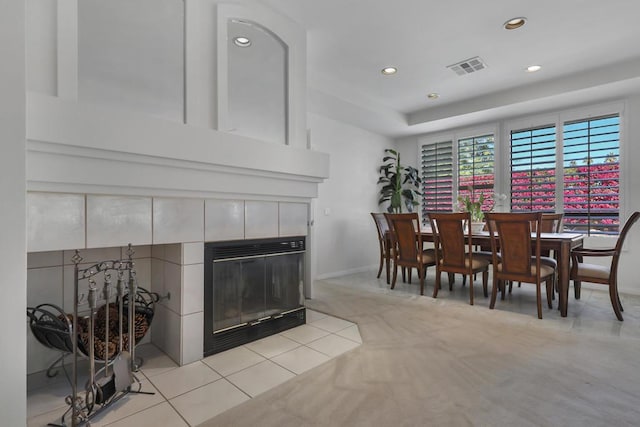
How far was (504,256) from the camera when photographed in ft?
10.4

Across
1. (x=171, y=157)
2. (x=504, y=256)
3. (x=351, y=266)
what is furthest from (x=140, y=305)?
(x=351, y=266)

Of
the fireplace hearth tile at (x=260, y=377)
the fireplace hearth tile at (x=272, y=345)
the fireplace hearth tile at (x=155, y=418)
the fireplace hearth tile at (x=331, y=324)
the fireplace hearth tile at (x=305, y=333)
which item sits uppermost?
the fireplace hearth tile at (x=155, y=418)

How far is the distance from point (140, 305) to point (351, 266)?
362 centimetres

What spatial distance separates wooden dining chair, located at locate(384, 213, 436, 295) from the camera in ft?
12.6

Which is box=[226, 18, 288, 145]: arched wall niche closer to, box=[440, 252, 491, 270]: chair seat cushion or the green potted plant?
box=[440, 252, 491, 270]: chair seat cushion

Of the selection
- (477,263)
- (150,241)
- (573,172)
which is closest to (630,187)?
(573,172)

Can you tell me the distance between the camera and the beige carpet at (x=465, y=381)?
1.52 meters

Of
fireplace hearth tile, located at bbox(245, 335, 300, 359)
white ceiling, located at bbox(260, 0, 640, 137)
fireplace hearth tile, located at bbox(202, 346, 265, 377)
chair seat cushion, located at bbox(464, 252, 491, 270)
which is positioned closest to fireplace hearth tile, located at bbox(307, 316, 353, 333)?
fireplace hearth tile, located at bbox(245, 335, 300, 359)

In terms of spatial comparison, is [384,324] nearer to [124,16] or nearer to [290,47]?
[290,47]

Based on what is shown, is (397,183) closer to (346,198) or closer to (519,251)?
(346,198)

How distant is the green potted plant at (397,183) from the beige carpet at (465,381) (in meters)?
2.96

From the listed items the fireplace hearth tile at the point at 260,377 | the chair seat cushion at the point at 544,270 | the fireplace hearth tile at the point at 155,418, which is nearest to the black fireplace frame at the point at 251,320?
the fireplace hearth tile at the point at 260,377

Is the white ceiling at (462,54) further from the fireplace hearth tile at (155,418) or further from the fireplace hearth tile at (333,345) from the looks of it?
the fireplace hearth tile at (155,418)

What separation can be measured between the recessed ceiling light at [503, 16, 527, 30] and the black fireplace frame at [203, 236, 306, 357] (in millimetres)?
2591
